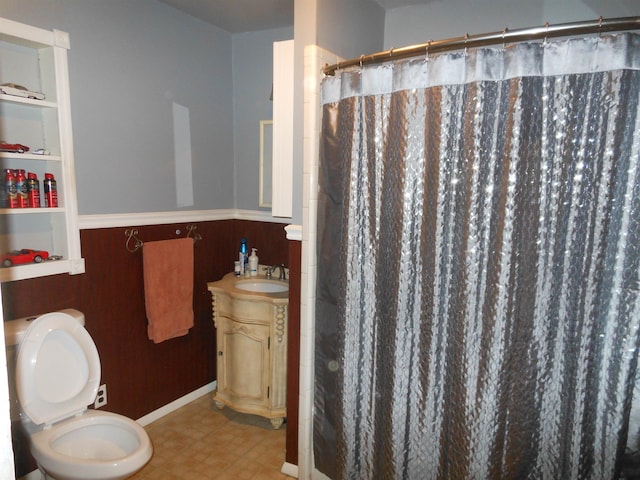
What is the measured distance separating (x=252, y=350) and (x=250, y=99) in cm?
167

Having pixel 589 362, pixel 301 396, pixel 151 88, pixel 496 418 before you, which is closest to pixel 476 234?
pixel 589 362

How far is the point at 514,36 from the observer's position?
49.9 inches

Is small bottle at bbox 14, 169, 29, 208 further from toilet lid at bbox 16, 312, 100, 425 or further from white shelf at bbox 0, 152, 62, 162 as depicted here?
toilet lid at bbox 16, 312, 100, 425

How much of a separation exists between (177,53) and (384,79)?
151 cm

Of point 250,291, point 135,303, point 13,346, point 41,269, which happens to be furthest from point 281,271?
point 13,346

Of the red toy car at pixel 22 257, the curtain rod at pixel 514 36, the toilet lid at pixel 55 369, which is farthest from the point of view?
the red toy car at pixel 22 257

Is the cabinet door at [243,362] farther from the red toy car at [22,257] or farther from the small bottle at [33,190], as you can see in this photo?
the small bottle at [33,190]

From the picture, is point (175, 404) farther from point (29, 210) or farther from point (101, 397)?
point (29, 210)

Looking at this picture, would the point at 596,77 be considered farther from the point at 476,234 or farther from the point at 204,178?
the point at 204,178

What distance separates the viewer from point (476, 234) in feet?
4.49

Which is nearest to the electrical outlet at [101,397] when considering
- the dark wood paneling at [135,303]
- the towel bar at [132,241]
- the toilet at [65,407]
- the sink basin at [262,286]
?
the dark wood paneling at [135,303]

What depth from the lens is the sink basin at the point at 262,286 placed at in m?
2.59

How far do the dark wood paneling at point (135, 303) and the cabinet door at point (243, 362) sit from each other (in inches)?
12.9

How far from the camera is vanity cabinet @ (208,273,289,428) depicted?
7.55 feet
